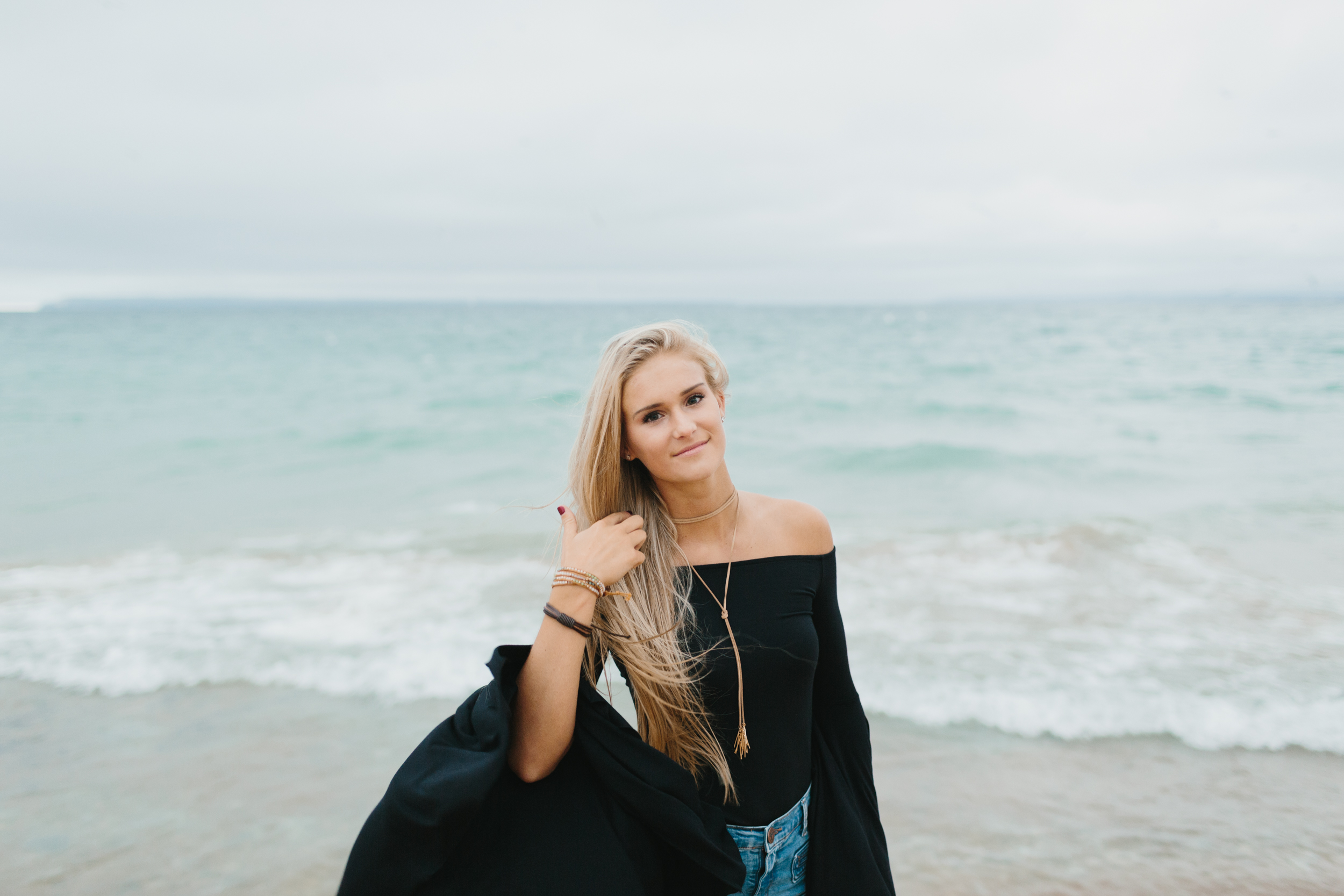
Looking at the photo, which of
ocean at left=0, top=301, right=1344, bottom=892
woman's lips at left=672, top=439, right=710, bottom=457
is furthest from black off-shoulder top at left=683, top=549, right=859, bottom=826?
ocean at left=0, top=301, right=1344, bottom=892

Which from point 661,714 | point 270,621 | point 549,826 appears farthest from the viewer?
point 270,621

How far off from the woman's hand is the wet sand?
275 cm

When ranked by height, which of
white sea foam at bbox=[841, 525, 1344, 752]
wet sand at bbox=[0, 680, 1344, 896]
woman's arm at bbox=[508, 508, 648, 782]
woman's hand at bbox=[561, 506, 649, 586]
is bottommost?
wet sand at bbox=[0, 680, 1344, 896]

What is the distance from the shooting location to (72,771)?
4.88 metres

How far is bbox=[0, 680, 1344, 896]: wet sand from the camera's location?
390 cm

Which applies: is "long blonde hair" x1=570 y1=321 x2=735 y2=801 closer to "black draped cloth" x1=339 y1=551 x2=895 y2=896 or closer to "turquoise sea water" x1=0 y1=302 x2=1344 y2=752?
"black draped cloth" x1=339 y1=551 x2=895 y2=896

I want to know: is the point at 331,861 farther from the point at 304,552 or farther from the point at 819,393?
the point at 819,393

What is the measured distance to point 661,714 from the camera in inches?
93.3

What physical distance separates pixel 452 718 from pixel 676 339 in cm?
134

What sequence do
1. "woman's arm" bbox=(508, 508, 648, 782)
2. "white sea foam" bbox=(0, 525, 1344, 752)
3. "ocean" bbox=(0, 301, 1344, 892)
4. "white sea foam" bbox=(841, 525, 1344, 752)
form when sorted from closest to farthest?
1. "woman's arm" bbox=(508, 508, 648, 782)
2. "white sea foam" bbox=(841, 525, 1344, 752)
3. "white sea foam" bbox=(0, 525, 1344, 752)
4. "ocean" bbox=(0, 301, 1344, 892)

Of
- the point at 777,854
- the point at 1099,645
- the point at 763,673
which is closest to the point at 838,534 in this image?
the point at 1099,645

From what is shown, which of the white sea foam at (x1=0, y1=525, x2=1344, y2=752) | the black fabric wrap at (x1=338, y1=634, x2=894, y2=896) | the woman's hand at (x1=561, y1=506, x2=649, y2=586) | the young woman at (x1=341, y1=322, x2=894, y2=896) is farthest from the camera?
the white sea foam at (x1=0, y1=525, x2=1344, y2=752)

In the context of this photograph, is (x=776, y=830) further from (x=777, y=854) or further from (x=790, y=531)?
(x=790, y=531)

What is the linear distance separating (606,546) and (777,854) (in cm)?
115
